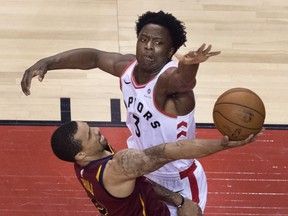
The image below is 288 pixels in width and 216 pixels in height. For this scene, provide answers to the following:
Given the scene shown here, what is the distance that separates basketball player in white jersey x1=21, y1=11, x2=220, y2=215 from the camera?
10.4 feet

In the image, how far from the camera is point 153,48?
321cm

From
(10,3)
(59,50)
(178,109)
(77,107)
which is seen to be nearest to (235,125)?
(178,109)

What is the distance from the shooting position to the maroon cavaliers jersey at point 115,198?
117 inches

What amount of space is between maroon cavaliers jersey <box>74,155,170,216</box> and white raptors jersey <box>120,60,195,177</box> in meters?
0.27

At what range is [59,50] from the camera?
18.0 ft

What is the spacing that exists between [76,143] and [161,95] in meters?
0.50

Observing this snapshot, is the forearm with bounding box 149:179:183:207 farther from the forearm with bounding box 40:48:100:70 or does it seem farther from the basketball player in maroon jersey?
the forearm with bounding box 40:48:100:70

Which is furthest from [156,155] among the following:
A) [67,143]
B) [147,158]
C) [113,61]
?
[113,61]

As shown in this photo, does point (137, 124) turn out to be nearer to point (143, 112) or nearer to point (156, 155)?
point (143, 112)

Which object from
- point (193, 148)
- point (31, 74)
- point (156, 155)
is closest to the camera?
point (193, 148)

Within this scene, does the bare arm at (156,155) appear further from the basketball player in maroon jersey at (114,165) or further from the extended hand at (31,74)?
the extended hand at (31,74)

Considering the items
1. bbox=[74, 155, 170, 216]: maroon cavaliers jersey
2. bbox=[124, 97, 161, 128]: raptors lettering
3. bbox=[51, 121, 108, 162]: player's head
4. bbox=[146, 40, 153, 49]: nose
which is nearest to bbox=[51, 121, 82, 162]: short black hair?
bbox=[51, 121, 108, 162]: player's head

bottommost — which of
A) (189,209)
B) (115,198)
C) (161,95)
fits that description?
(189,209)

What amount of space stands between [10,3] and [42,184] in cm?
227
